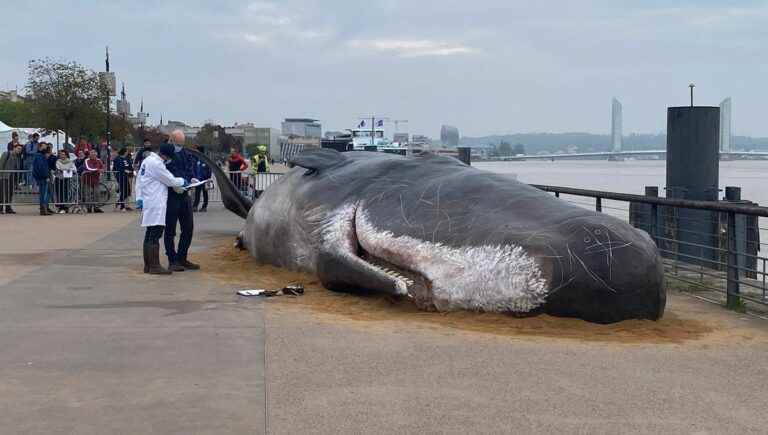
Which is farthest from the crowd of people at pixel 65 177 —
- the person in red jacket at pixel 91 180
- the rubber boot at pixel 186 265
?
the rubber boot at pixel 186 265

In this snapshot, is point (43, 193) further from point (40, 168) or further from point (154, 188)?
point (154, 188)

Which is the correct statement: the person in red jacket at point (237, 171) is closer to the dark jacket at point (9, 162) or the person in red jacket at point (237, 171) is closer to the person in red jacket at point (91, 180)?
the person in red jacket at point (91, 180)

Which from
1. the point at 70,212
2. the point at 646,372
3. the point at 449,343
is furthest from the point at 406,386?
the point at 70,212

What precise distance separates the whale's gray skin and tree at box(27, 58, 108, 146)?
31.3 meters

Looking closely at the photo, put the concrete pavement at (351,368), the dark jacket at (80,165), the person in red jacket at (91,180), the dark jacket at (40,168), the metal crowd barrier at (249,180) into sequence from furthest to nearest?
the metal crowd barrier at (249,180) < the dark jacket at (80,165) < the person in red jacket at (91,180) < the dark jacket at (40,168) < the concrete pavement at (351,368)

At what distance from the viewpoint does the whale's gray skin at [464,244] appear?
709 centimetres

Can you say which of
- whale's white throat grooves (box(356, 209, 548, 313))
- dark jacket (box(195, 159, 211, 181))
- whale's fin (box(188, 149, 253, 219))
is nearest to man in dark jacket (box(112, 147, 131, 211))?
dark jacket (box(195, 159, 211, 181))

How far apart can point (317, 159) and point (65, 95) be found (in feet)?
102

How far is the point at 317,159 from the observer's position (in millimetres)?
10453

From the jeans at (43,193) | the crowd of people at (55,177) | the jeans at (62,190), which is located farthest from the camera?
the jeans at (62,190)

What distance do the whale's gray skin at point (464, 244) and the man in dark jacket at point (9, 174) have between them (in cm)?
1325

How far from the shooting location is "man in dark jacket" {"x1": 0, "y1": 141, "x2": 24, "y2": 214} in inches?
821

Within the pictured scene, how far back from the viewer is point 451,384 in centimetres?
544

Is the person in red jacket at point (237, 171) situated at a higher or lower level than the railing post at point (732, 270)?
higher
